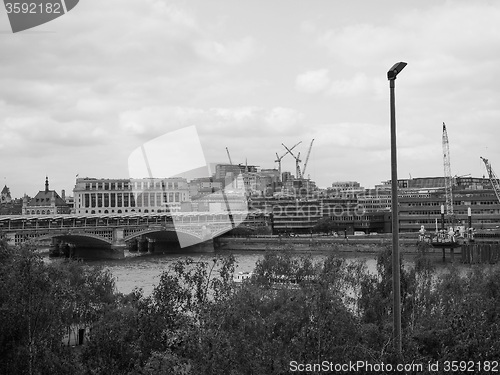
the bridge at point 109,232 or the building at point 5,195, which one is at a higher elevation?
the building at point 5,195

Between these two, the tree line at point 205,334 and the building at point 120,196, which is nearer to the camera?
the tree line at point 205,334

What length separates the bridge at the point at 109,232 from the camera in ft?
121

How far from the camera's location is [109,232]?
39.3 meters

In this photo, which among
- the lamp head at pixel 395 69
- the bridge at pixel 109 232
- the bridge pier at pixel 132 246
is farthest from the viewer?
the bridge pier at pixel 132 246

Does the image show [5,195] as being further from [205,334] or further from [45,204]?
[205,334]

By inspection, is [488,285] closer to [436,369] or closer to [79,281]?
[436,369]

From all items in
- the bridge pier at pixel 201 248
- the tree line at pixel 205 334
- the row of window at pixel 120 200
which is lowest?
the bridge pier at pixel 201 248

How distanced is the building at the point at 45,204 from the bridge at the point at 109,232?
21.6m

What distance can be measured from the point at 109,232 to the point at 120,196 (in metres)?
22.6

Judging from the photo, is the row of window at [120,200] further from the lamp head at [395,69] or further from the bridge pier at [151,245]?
the lamp head at [395,69]

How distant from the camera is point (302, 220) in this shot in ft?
197

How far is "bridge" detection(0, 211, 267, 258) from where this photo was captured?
3703 cm

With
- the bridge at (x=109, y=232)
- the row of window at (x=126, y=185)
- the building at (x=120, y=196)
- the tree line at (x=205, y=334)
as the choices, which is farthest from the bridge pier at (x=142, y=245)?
the tree line at (x=205, y=334)

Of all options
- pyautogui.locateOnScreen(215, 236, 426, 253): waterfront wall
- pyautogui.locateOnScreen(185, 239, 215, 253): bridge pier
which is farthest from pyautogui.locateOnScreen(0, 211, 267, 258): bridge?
pyautogui.locateOnScreen(215, 236, 426, 253): waterfront wall
